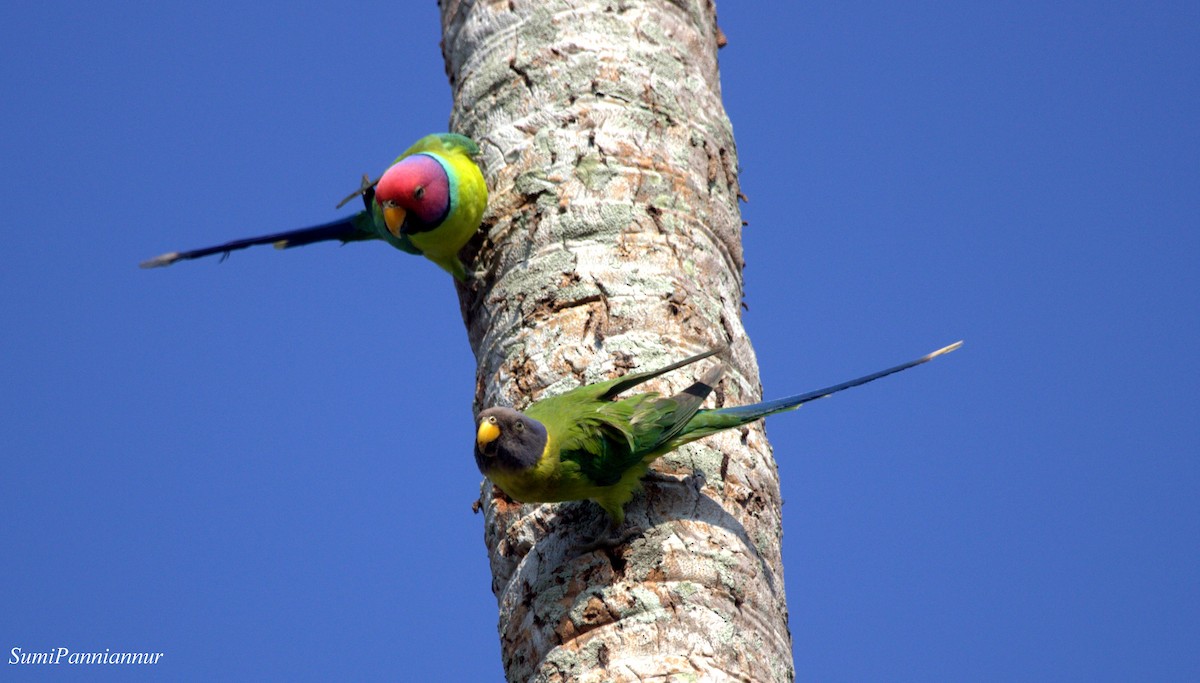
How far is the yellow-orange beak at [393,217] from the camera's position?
473 centimetres

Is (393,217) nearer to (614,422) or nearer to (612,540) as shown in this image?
(614,422)

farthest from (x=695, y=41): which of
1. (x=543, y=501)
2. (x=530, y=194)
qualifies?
Result: (x=543, y=501)

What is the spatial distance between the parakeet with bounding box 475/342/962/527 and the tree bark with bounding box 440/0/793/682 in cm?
7

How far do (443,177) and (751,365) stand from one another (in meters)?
1.37

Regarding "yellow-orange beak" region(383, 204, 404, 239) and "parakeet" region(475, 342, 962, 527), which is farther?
"yellow-orange beak" region(383, 204, 404, 239)

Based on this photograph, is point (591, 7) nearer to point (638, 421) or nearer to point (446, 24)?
point (446, 24)

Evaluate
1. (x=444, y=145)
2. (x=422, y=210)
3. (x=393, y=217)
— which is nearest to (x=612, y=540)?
(x=422, y=210)

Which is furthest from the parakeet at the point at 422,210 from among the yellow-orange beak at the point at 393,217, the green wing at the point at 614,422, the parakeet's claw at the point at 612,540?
the parakeet's claw at the point at 612,540

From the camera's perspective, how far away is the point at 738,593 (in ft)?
10.3

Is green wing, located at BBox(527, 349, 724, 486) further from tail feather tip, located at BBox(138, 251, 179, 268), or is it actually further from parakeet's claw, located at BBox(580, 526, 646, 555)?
tail feather tip, located at BBox(138, 251, 179, 268)

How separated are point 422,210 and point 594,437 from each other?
1507 millimetres

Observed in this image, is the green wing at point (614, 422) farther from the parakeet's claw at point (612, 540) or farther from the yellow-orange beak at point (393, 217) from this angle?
the yellow-orange beak at point (393, 217)

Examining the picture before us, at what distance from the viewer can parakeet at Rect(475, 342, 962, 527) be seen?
3.31 m

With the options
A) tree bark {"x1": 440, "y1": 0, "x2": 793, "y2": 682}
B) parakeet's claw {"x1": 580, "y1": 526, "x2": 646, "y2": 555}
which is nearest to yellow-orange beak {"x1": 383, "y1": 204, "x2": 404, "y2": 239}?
tree bark {"x1": 440, "y1": 0, "x2": 793, "y2": 682}
